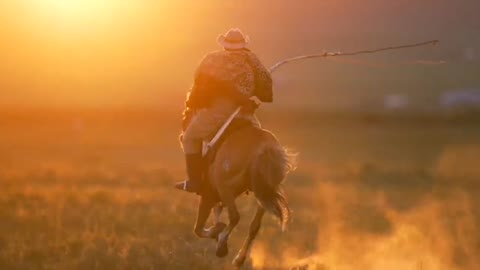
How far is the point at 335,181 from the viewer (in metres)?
25.0

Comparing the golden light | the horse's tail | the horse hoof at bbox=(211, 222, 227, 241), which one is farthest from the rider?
the golden light

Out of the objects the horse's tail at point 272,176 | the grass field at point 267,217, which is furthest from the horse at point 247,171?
the grass field at point 267,217

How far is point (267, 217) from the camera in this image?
609 inches

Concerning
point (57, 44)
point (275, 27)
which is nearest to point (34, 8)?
point (57, 44)

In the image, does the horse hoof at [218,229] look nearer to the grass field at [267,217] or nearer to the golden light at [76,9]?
the grass field at [267,217]

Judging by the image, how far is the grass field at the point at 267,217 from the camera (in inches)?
434

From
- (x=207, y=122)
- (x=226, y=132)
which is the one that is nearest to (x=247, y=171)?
(x=226, y=132)

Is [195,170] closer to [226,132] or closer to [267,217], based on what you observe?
[226,132]

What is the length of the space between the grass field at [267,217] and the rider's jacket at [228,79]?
1789mm

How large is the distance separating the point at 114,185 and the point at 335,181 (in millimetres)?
6078

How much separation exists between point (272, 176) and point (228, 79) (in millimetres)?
1120

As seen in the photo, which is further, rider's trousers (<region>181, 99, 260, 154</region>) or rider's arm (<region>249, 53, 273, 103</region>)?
rider's arm (<region>249, 53, 273, 103</region>)

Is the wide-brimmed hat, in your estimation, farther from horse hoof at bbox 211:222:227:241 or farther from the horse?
horse hoof at bbox 211:222:227:241

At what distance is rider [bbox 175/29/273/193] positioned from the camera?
9867mm
